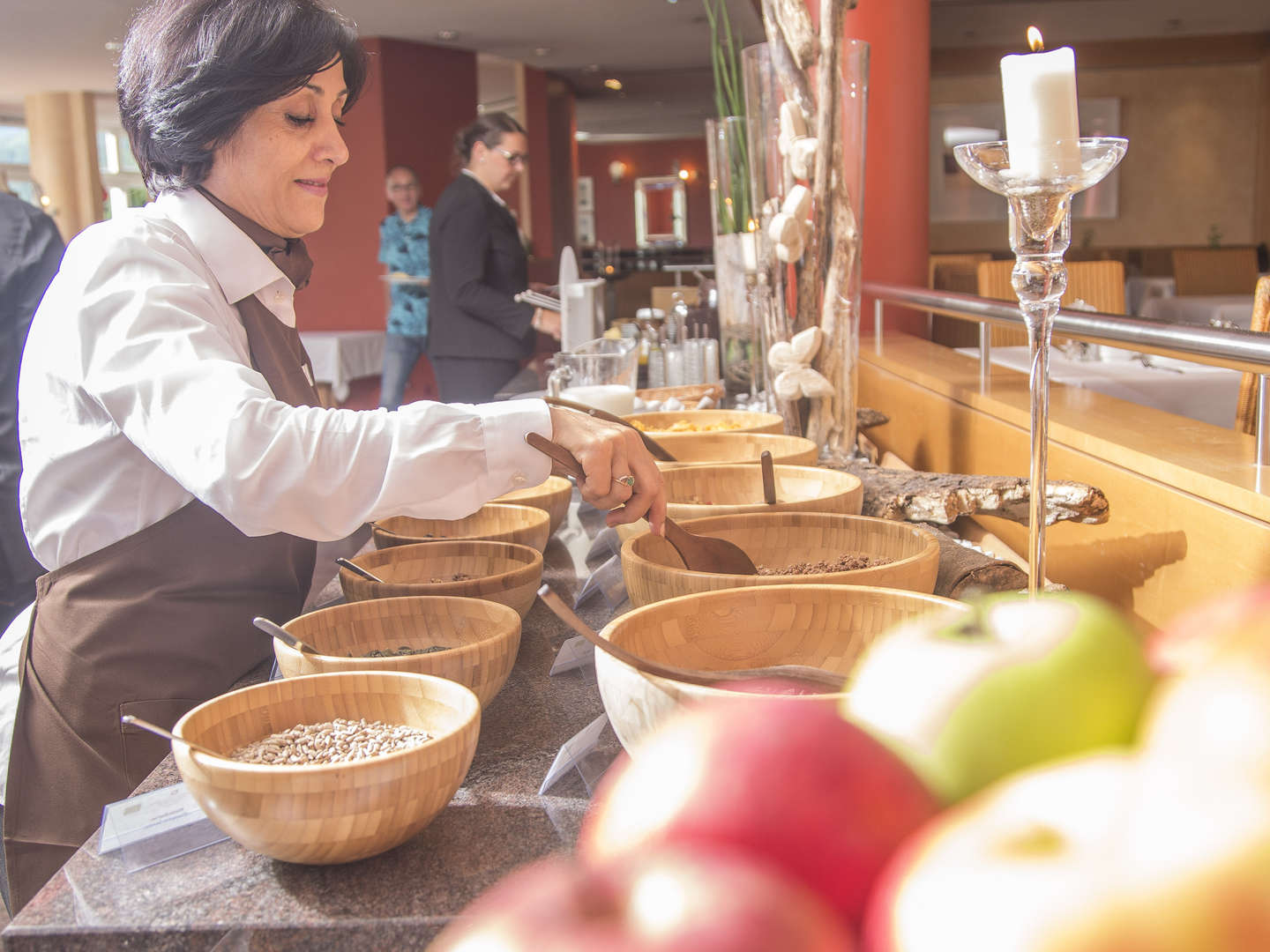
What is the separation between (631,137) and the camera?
70.0 feet

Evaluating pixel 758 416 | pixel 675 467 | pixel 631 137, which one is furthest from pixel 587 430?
pixel 631 137

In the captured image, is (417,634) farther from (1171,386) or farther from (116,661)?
(1171,386)

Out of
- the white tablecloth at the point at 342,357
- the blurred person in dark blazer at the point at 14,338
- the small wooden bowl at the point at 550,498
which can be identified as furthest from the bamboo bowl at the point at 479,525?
the white tablecloth at the point at 342,357

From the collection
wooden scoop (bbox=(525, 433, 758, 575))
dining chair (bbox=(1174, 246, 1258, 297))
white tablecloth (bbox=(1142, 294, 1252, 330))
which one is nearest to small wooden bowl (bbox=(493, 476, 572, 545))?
wooden scoop (bbox=(525, 433, 758, 575))

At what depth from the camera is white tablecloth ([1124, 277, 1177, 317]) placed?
26.6 feet

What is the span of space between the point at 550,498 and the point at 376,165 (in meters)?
7.59

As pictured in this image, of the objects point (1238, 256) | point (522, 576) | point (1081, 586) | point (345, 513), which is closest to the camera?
point (345, 513)

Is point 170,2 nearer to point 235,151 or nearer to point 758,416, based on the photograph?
point 235,151

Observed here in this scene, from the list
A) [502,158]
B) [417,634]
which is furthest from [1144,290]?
[417,634]

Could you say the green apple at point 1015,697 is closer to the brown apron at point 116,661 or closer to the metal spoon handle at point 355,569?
the metal spoon handle at point 355,569

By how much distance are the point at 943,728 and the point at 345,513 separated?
2.59 feet

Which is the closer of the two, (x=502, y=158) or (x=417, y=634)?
(x=417, y=634)

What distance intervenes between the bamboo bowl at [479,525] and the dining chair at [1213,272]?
7812 millimetres

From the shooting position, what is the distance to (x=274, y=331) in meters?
1.36
